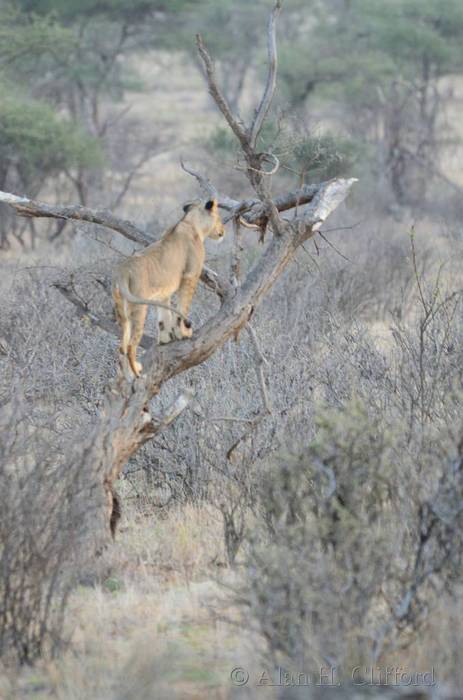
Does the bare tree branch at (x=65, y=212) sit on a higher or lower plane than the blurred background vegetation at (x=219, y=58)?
lower

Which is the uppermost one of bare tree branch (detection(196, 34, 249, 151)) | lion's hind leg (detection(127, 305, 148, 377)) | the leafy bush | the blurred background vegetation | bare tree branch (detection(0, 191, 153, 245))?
Answer: the blurred background vegetation

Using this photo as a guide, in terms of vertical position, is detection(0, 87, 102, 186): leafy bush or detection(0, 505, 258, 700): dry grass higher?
detection(0, 87, 102, 186): leafy bush

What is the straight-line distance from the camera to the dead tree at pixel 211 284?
5.87 meters

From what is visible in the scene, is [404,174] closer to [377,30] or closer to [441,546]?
[377,30]

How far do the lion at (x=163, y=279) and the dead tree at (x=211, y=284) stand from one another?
0.32ft

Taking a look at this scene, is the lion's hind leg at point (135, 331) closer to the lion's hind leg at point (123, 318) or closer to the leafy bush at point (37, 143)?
the lion's hind leg at point (123, 318)

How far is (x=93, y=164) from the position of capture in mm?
21125

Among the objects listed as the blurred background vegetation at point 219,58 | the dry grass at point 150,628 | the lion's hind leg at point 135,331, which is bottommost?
the dry grass at point 150,628

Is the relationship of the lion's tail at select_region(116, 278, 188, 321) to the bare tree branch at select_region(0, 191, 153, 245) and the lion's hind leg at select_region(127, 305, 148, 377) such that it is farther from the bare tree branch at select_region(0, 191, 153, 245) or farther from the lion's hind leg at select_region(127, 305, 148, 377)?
the bare tree branch at select_region(0, 191, 153, 245)

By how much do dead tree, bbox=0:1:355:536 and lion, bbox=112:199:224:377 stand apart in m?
0.10

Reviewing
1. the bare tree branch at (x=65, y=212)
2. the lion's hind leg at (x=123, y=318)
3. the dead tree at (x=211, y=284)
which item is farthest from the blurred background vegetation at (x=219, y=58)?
the lion's hind leg at (x=123, y=318)

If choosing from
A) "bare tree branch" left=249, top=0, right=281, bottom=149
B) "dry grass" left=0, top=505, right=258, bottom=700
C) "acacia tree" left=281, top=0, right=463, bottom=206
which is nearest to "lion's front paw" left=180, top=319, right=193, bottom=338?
"bare tree branch" left=249, top=0, right=281, bottom=149

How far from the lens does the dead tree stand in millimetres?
5871

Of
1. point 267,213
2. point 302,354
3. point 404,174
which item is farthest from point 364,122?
point 267,213
